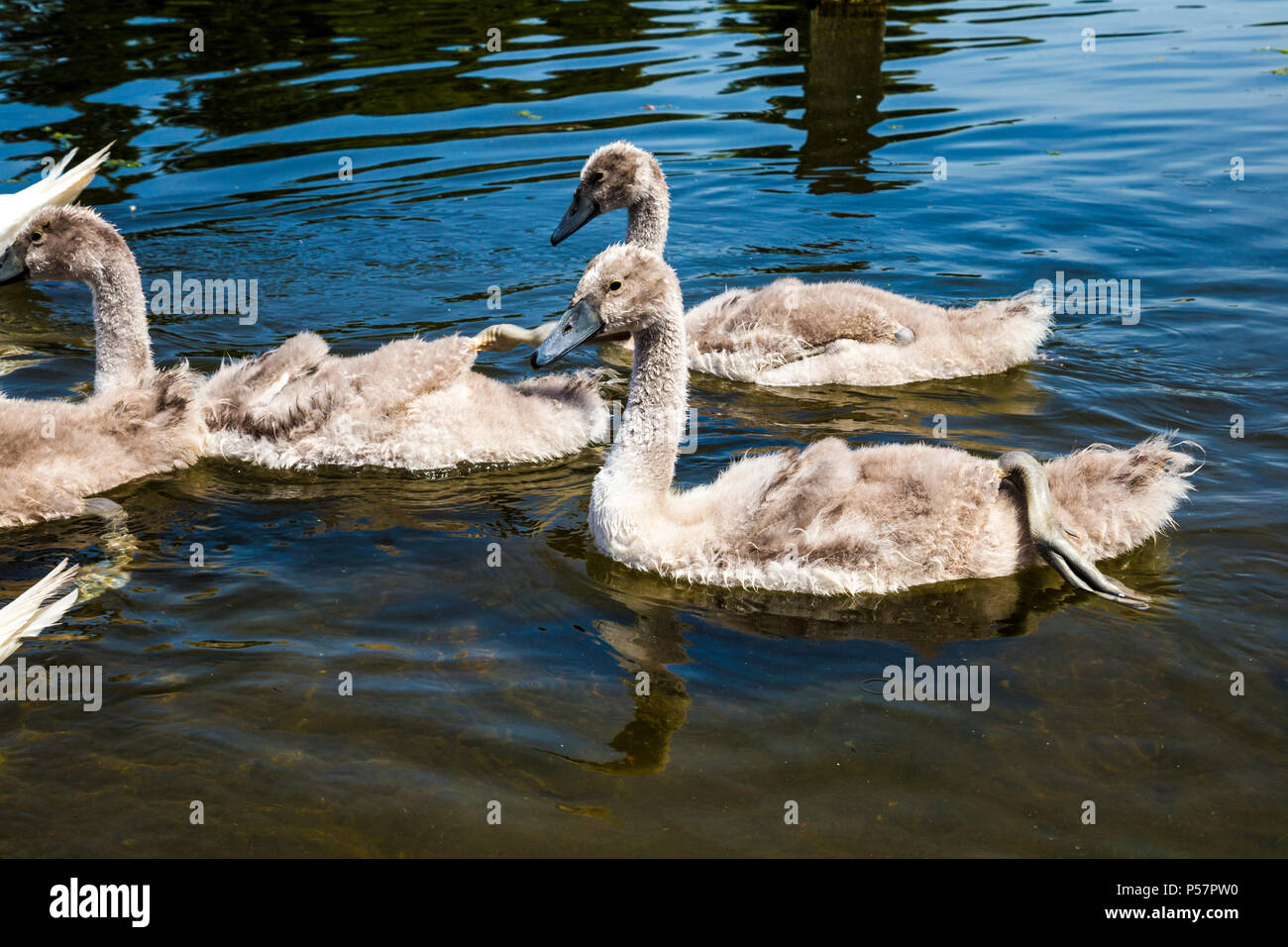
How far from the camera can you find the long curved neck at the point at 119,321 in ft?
27.4

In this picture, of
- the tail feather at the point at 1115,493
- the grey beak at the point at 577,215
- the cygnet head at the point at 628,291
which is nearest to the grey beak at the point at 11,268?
the grey beak at the point at 577,215

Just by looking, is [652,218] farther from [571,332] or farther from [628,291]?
[628,291]

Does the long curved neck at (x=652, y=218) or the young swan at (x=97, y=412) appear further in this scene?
the long curved neck at (x=652, y=218)

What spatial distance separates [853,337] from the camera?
29.7ft

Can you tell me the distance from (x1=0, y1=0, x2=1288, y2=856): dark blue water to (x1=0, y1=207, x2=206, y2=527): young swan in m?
0.22

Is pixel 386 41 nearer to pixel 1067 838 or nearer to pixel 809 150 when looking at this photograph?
pixel 809 150

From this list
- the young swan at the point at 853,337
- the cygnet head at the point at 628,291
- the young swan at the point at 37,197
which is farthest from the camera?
the young swan at the point at 853,337

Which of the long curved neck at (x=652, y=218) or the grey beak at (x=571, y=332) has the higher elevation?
the long curved neck at (x=652, y=218)

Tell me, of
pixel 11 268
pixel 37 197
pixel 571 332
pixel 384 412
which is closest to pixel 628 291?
pixel 571 332

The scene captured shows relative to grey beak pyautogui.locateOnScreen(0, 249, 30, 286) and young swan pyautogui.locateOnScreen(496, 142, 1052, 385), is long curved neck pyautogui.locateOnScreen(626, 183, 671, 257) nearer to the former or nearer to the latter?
young swan pyautogui.locateOnScreen(496, 142, 1052, 385)

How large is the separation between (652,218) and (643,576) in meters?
4.40

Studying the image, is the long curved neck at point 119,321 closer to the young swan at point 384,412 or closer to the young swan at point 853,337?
the young swan at point 384,412
